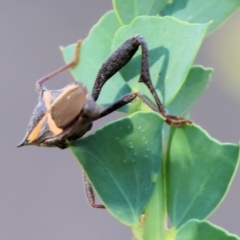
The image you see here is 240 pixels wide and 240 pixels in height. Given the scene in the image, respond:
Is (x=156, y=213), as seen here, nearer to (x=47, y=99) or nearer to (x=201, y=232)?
(x=201, y=232)

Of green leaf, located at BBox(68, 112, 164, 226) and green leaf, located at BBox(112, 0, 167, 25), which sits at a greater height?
green leaf, located at BBox(112, 0, 167, 25)

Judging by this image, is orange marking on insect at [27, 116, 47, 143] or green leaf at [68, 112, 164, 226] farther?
orange marking on insect at [27, 116, 47, 143]

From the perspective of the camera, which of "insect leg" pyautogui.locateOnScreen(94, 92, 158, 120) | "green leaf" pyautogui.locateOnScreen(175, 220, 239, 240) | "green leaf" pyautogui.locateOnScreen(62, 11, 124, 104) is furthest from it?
"green leaf" pyautogui.locateOnScreen(62, 11, 124, 104)

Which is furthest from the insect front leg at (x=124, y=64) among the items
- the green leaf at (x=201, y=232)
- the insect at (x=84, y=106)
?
the green leaf at (x=201, y=232)

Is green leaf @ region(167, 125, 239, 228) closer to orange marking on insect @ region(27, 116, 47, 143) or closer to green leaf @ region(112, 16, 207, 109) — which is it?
green leaf @ region(112, 16, 207, 109)

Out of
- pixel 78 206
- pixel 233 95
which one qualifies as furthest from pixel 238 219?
pixel 78 206

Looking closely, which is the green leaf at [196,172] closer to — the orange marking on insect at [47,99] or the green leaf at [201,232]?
the green leaf at [201,232]

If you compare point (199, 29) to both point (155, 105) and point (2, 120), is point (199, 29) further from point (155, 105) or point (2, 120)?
point (2, 120)

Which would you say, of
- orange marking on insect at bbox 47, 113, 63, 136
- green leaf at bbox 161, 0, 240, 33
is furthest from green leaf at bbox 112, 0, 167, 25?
orange marking on insect at bbox 47, 113, 63, 136
